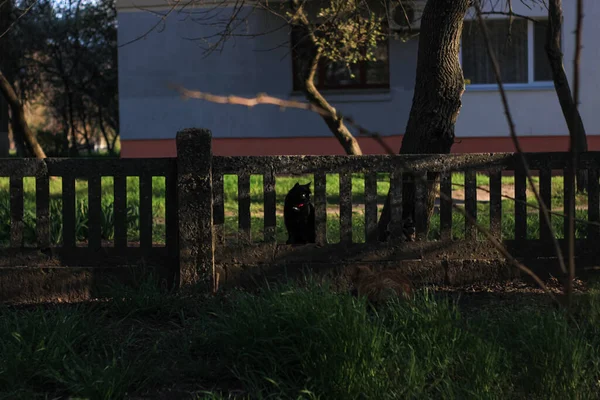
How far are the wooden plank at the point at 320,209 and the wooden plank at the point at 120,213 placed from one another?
1.40 meters

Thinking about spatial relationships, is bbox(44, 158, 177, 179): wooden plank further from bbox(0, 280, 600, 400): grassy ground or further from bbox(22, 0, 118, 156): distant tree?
bbox(22, 0, 118, 156): distant tree

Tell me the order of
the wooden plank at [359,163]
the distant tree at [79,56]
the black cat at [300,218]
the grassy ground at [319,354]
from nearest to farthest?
the grassy ground at [319,354], the wooden plank at [359,163], the black cat at [300,218], the distant tree at [79,56]

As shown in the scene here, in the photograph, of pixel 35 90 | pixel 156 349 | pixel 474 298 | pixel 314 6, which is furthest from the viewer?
pixel 35 90

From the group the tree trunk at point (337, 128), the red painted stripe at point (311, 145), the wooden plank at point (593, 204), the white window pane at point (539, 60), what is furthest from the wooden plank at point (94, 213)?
the white window pane at point (539, 60)

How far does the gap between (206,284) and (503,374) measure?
2369 mm

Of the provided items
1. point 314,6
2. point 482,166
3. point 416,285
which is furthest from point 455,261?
point 314,6

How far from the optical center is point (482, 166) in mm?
5266

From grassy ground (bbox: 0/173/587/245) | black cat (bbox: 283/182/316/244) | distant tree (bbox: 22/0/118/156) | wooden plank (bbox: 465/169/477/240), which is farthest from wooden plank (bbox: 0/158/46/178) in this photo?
distant tree (bbox: 22/0/118/156)

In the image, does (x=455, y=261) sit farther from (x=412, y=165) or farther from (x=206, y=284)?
(x=206, y=284)

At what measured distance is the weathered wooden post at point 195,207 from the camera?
5.11m

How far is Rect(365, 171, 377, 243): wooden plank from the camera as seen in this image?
529cm

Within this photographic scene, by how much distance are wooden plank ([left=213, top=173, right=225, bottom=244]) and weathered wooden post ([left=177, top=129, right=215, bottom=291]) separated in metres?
0.10

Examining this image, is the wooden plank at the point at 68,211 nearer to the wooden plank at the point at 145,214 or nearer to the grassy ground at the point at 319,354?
the wooden plank at the point at 145,214

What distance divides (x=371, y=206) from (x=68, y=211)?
2218 millimetres
